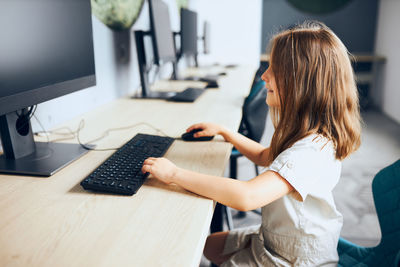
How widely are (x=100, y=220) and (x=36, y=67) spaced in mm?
461

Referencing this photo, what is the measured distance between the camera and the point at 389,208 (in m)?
0.82

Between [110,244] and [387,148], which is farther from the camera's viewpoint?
[387,148]

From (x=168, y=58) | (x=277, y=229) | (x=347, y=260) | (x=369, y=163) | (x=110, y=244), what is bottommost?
(x=369, y=163)

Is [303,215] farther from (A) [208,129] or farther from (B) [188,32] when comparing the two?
(B) [188,32]

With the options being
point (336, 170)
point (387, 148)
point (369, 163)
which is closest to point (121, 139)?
point (336, 170)

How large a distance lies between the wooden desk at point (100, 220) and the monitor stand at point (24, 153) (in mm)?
22

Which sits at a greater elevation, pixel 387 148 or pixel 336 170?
pixel 336 170

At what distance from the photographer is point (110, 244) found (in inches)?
21.5

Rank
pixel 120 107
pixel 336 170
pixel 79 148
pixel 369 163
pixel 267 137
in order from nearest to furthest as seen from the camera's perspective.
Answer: pixel 336 170
pixel 79 148
pixel 120 107
pixel 369 163
pixel 267 137

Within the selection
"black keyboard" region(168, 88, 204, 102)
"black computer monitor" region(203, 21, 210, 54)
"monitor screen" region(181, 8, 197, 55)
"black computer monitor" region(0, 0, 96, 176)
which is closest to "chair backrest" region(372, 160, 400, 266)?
"black computer monitor" region(0, 0, 96, 176)

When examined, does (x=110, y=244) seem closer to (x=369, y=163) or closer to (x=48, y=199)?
(x=48, y=199)

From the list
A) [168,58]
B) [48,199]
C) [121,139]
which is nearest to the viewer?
[48,199]

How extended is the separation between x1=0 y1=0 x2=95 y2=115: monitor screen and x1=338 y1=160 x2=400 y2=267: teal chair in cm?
92

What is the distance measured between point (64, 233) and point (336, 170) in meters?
0.64
